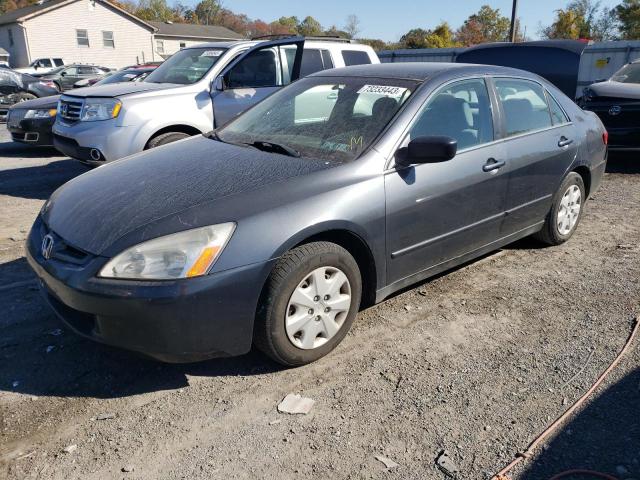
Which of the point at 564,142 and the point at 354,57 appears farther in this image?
A: the point at 354,57

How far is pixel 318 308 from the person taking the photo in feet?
10.1

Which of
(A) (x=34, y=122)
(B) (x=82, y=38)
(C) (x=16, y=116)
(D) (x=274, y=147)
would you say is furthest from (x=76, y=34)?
(D) (x=274, y=147)

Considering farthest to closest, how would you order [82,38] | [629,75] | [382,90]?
1. [82,38]
2. [629,75]
3. [382,90]

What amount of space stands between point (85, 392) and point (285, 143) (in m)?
1.94

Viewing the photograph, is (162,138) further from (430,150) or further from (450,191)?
(430,150)

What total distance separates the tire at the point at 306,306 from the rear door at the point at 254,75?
13.2ft

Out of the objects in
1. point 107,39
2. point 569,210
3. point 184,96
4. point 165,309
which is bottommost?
point 569,210

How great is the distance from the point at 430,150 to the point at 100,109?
4.62 m

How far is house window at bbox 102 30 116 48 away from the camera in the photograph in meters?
40.5

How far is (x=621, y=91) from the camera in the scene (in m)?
8.34

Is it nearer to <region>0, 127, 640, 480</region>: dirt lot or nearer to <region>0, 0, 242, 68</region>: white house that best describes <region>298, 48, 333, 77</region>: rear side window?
<region>0, 127, 640, 480</region>: dirt lot

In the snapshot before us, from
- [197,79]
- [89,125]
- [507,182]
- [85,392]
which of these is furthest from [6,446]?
[197,79]

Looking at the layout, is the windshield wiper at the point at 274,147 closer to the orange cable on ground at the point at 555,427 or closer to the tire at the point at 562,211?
the orange cable on ground at the point at 555,427

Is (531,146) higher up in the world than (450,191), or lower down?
higher up
